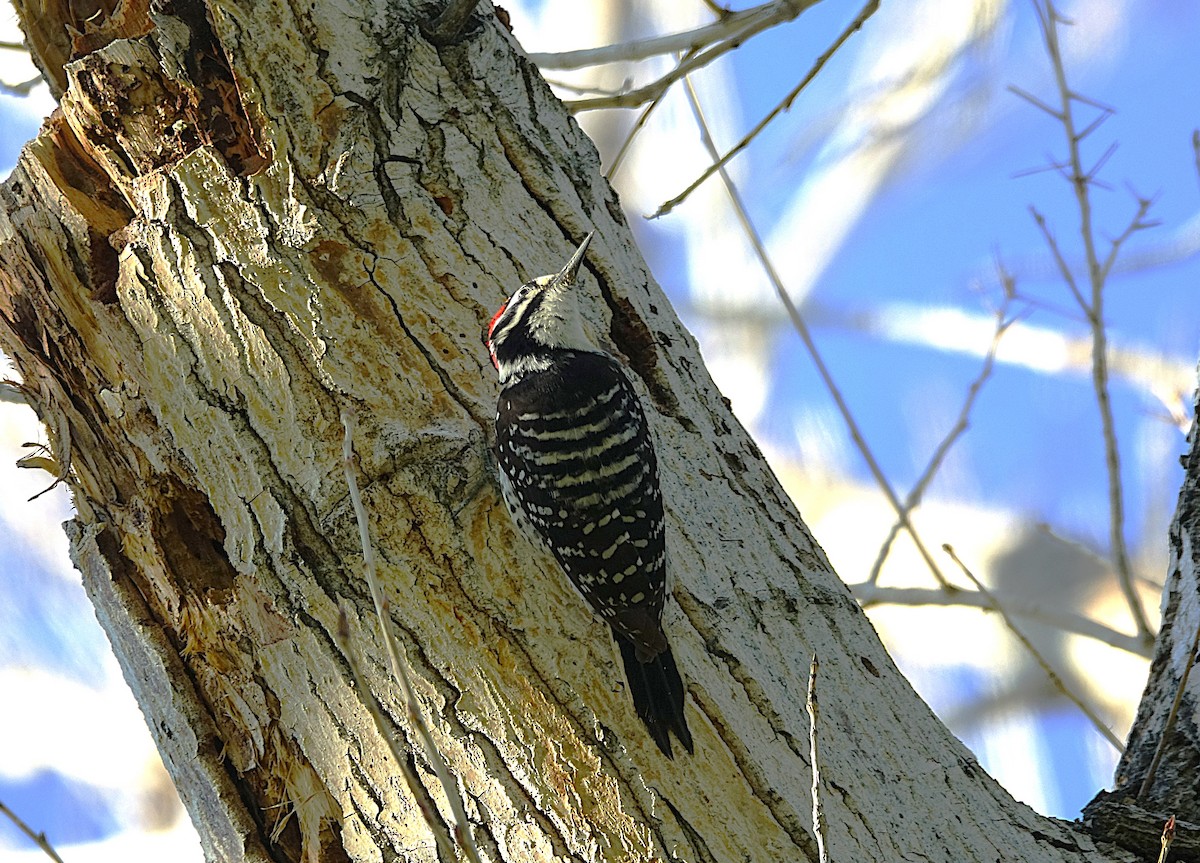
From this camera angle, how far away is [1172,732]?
87.4 inches

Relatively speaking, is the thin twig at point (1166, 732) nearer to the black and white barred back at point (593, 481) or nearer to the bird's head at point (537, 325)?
the black and white barred back at point (593, 481)

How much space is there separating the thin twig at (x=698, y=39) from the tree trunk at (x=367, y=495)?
71 centimetres

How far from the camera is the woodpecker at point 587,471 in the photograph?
6.10 feet

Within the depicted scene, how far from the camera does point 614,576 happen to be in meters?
1.94

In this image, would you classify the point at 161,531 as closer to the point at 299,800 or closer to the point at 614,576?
the point at 299,800

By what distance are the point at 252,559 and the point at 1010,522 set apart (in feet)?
15.4

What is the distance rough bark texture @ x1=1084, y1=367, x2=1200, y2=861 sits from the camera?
208cm

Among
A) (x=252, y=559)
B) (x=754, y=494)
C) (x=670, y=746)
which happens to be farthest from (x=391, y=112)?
(x=670, y=746)

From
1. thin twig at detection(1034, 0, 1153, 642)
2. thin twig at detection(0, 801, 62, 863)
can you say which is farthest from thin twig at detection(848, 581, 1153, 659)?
thin twig at detection(0, 801, 62, 863)

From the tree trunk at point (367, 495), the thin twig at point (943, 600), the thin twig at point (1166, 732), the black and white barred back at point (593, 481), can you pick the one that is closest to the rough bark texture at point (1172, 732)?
the thin twig at point (1166, 732)

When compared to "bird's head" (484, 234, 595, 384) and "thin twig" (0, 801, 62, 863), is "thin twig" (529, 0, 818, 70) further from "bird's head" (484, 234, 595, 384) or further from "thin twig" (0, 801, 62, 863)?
"thin twig" (0, 801, 62, 863)

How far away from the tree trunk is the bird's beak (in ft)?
0.12

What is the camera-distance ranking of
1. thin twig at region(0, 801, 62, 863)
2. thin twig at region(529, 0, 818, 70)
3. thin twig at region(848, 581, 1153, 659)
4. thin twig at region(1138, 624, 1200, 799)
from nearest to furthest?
thin twig at region(0, 801, 62, 863), thin twig at region(1138, 624, 1200, 799), thin twig at region(529, 0, 818, 70), thin twig at region(848, 581, 1153, 659)

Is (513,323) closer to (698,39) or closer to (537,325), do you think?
(537,325)
